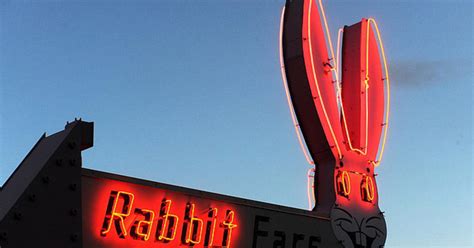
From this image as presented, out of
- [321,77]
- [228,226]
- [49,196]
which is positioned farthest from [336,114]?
[49,196]

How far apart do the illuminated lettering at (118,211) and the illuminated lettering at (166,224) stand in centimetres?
63

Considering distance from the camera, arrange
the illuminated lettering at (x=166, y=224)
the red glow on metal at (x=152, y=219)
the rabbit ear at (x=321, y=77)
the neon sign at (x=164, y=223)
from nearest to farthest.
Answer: the red glow on metal at (x=152, y=219) < the neon sign at (x=164, y=223) < the illuminated lettering at (x=166, y=224) < the rabbit ear at (x=321, y=77)

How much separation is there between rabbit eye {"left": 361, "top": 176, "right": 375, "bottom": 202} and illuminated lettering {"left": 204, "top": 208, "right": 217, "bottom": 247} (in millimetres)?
4251

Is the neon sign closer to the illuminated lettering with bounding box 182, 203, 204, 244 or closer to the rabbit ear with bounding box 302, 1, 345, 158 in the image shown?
the illuminated lettering with bounding box 182, 203, 204, 244

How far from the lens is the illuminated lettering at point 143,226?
11008mm

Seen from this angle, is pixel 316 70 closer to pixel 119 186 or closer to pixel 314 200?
pixel 314 200

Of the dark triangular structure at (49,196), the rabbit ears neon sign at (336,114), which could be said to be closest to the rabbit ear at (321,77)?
the rabbit ears neon sign at (336,114)

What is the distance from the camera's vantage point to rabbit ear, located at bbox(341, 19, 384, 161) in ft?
48.6

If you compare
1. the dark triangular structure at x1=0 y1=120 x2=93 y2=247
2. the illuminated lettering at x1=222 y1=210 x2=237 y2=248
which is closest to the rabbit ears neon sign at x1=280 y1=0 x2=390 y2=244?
the illuminated lettering at x1=222 y1=210 x2=237 y2=248

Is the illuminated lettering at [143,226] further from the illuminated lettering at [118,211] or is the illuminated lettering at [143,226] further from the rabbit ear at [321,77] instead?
the rabbit ear at [321,77]

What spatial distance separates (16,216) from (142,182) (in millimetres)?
2825

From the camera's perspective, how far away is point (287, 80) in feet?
46.0

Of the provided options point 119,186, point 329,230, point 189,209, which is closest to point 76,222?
point 119,186

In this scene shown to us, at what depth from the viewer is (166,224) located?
11.3 m
